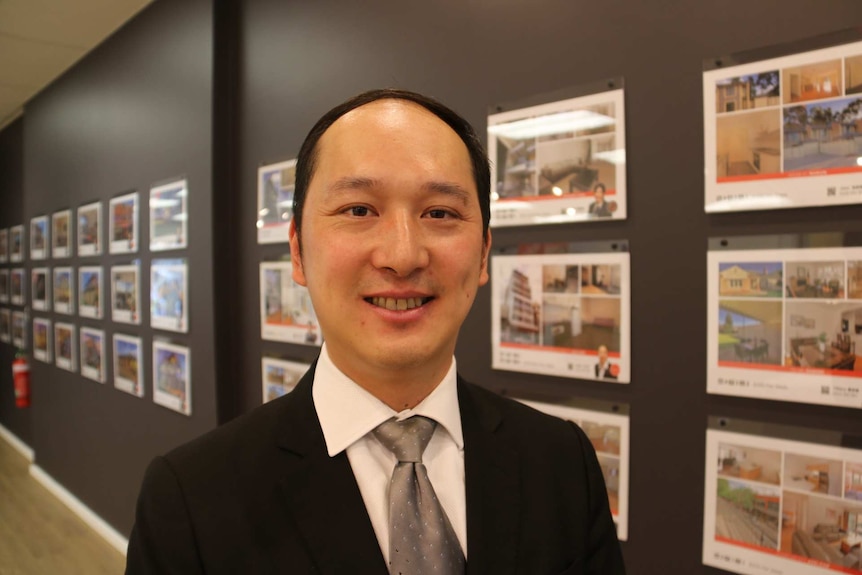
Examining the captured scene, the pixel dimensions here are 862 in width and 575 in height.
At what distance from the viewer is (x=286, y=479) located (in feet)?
2.41

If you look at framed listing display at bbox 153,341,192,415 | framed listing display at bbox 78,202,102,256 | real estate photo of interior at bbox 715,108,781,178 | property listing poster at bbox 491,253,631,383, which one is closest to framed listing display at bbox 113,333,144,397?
framed listing display at bbox 153,341,192,415

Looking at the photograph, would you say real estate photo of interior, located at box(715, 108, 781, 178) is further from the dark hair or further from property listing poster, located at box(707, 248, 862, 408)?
the dark hair

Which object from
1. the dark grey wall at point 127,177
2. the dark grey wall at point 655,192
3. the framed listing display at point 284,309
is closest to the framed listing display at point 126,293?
the dark grey wall at point 127,177

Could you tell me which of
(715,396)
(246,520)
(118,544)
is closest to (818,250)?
(715,396)

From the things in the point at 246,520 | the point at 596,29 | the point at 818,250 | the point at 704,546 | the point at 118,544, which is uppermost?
the point at 596,29

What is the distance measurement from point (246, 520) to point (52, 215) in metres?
4.42

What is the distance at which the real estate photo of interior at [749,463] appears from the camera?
1181 mm

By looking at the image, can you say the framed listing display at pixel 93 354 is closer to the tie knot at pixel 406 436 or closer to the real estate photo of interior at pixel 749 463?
the tie knot at pixel 406 436

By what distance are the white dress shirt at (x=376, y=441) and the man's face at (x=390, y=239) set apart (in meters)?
0.06

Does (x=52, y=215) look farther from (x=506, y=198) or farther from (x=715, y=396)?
(x=715, y=396)

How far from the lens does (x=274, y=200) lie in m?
2.31

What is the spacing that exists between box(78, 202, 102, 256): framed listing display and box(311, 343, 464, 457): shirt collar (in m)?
3.27

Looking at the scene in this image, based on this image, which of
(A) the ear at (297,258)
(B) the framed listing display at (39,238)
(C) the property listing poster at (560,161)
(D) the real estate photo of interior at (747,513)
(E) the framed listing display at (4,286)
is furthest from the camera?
(E) the framed listing display at (4,286)

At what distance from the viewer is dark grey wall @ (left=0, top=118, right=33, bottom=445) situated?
5.12m
